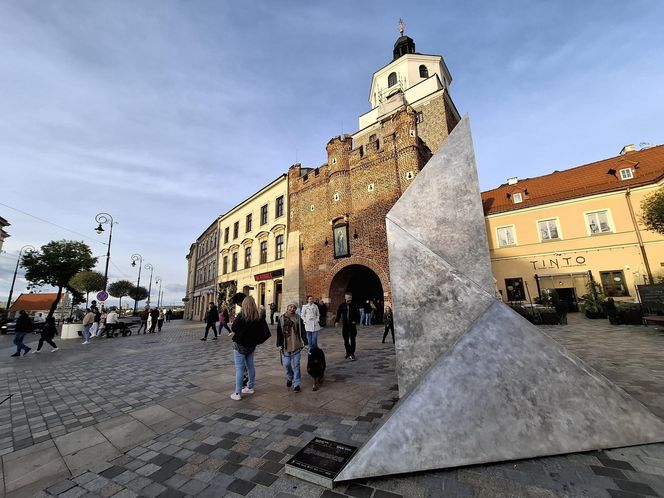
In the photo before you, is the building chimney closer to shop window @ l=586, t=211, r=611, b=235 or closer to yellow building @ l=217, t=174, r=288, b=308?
shop window @ l=586, t=211, r=611, b=235

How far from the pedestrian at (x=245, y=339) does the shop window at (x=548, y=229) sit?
76.0 feet

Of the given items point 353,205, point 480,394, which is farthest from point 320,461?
point 353,205

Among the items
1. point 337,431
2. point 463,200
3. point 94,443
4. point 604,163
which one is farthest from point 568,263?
point 94,443

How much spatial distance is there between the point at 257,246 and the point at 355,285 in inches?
377

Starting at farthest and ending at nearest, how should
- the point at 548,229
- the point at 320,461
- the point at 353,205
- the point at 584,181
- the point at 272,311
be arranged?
the point at 548,229 < the point at 584,181 < the point at 272,311 < the point at 353,205 < the point at 320,461

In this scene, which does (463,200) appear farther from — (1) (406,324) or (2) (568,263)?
(2) (568,263)

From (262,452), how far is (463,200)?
12.5 feet

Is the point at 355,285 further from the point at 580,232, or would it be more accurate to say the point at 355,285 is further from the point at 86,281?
the point at 86,281

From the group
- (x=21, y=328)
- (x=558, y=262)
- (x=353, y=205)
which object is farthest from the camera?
(x=558, y=262)

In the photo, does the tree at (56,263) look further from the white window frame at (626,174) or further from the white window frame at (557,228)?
the white window frame at (626,174)

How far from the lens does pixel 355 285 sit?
61.9 feet

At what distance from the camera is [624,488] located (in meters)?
2.04

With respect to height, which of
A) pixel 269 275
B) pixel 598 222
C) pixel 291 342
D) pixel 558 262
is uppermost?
pixel 598 222

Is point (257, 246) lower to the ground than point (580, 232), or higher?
higher
